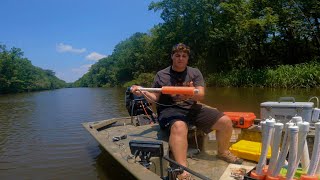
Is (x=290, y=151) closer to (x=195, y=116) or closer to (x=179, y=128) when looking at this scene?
(x=179, y=128)

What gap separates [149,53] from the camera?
5503 cm

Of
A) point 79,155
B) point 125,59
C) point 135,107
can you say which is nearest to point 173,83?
point 135,107

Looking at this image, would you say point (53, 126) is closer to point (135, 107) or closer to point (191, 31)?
point (135, 107)

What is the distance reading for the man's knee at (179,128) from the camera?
4070 mm

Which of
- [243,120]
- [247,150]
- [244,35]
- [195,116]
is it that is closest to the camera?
[195,116]

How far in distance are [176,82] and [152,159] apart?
50.6 inches

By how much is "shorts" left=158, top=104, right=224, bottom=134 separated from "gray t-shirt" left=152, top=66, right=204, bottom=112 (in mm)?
100

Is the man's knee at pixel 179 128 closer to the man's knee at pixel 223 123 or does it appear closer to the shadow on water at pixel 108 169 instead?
the man's knee at pixel 223 123

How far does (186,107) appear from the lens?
15.3ft

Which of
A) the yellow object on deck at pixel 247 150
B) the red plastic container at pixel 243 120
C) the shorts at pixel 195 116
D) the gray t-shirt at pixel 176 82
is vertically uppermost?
the gray t-shirt at pixel 176 82

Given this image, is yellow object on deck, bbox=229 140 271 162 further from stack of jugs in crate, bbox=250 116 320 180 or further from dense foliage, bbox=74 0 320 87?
dense foliage, bbox=74 0 320 87

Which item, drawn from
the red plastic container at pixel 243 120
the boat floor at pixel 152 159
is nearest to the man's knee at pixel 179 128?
the boat floor at pixel 152 159

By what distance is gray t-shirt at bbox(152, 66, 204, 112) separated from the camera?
4.71m

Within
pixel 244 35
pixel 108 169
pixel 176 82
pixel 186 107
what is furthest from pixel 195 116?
pixel 244 35
